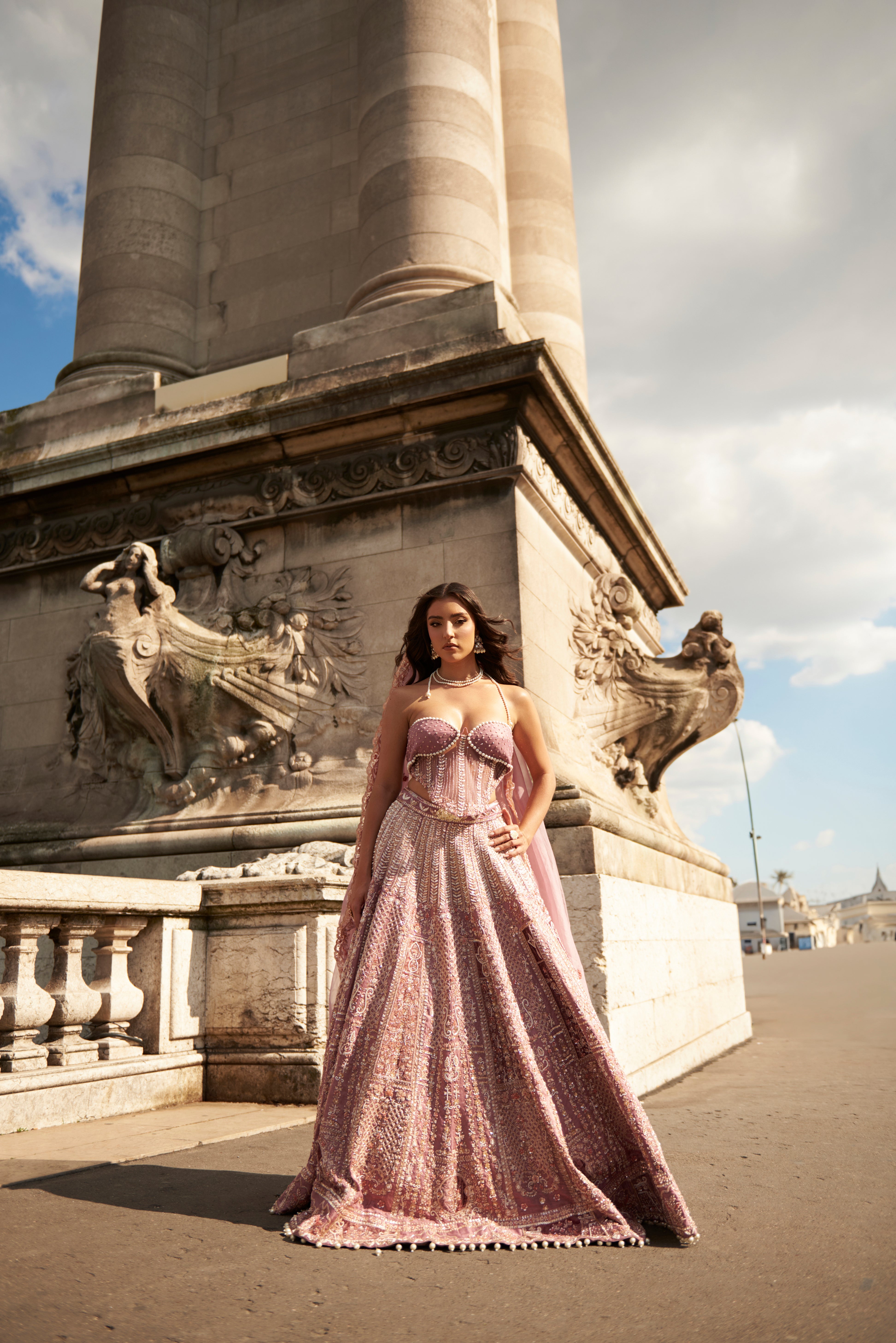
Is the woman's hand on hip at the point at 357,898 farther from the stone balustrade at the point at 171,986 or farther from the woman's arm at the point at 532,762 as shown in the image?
the stone balustrade at the point at 171,986

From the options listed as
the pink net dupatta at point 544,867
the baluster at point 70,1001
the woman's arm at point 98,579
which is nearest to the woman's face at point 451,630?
the pink net dupatta at point 544,867

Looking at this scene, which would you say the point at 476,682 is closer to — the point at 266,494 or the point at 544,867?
the point at 544,867

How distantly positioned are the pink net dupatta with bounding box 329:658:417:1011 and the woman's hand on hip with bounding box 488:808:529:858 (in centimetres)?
50

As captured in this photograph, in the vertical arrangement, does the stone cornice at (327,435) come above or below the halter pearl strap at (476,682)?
above

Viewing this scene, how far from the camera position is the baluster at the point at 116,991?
5.32 meters

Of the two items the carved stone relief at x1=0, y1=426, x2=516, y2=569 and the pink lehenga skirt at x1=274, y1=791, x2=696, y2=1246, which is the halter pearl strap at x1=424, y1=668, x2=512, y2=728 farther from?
the carved stone relief at x1=0, y1=426, x2=516, y2=569

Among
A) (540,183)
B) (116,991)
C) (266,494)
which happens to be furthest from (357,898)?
(540,183)

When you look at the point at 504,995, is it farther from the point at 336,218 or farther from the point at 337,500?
the point at 336,218

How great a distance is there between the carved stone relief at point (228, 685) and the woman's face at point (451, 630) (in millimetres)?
3577

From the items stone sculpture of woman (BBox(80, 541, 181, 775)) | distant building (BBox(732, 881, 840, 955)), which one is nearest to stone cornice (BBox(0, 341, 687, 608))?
stone sculpture of woman (BBox(80, 541, 181, 775))

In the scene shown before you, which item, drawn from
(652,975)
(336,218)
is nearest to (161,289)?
(336,218)

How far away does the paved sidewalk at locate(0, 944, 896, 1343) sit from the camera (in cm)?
232

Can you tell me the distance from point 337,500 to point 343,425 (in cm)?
60

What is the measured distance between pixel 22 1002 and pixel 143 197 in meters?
9.21
